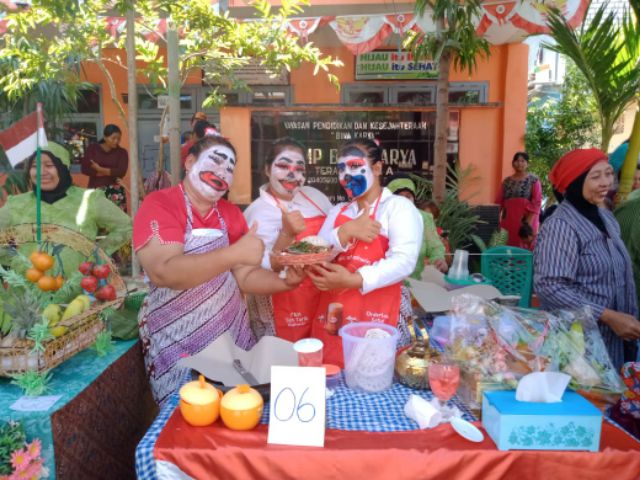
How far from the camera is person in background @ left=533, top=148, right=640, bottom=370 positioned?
7.86 feet

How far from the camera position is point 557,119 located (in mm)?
9750

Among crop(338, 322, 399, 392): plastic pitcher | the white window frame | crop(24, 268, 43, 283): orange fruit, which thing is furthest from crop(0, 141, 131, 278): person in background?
→ the white window frame

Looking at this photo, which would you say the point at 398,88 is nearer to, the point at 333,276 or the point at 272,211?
the point at 272,211

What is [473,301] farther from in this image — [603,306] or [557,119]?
[557,119]

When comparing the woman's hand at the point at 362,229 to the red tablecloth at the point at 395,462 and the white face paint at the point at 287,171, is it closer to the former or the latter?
the white face paint at the point at 287,171

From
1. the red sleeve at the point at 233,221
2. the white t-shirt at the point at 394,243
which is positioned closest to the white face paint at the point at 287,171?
the red sleeve at the point at 233,221

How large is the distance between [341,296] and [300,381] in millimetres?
737

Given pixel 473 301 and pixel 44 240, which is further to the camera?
pixel 44 240

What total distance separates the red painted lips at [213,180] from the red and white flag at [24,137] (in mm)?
699

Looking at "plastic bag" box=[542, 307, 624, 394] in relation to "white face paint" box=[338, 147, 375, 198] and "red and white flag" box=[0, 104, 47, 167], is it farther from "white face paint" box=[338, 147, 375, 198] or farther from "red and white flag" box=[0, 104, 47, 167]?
"red and white flag" box=[0, 104, 47, 167]

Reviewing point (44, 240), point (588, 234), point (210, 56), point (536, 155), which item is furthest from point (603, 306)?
point (536, 155)

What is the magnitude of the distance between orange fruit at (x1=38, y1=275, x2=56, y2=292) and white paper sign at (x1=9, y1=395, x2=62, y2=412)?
41 centimetres

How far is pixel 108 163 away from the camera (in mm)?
6848

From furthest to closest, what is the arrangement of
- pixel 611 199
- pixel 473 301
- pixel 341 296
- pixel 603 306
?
pixel 611 199 → pixel 603 306 → pixel 341 296 → pixel 473 301
